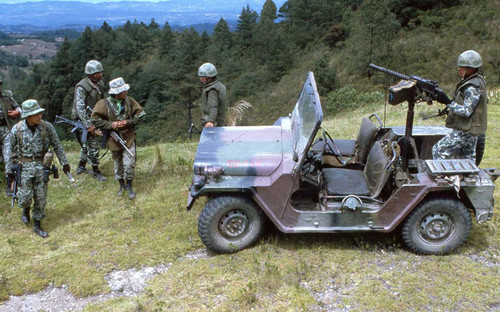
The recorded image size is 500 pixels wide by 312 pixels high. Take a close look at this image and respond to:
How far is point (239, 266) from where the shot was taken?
5.10 metres

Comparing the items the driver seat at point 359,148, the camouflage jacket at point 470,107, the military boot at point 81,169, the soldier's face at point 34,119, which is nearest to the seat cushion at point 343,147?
the driver seat at point 359,148

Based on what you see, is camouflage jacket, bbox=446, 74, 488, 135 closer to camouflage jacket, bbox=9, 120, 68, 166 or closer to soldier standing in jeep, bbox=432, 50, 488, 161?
soldier standing in jeep, bbox=432, 50, 488, 161

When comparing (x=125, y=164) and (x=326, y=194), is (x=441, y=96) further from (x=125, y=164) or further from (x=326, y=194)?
(x=125, y=164)

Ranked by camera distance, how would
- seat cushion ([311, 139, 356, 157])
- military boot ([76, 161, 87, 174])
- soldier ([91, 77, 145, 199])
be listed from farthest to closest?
1. military boot ([76, 161, 87, 174])
2. soldier ([91, 77, 145, 199])
3. seat cushion ([311, 139, 356, 157])

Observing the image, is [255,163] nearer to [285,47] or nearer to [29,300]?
[29,300]

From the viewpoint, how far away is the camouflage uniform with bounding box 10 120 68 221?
5.93m

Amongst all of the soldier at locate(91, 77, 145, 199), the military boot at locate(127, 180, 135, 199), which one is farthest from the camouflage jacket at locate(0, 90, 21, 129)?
the military boot at locate(127, 180, 135, 199)

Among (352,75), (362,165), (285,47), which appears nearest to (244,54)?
(285,47)

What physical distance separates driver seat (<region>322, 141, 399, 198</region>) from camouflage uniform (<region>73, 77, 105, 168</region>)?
442 cm

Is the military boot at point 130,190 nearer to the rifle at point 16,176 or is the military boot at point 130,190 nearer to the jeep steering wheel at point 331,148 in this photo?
the rifle at point 16,176

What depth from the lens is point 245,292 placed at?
14.9ft

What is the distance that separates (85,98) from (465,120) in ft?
20.0

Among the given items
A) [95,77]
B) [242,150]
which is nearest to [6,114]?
[95,77]

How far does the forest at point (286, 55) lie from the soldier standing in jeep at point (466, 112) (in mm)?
13702
